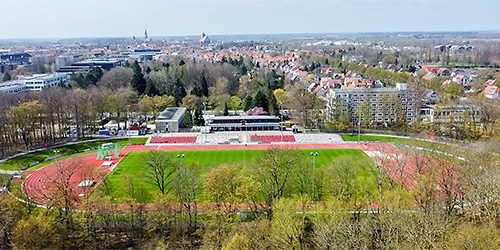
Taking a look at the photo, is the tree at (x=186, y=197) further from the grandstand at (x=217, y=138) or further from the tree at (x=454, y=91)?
the tree at (x=454, y=91)

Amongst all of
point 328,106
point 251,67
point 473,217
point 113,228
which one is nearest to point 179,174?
point 113,228

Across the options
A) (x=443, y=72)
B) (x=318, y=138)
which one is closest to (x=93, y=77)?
(x=318, y=138)

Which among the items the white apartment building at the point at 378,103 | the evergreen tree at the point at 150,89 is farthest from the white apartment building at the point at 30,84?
the white apartment building at the point at 378,103

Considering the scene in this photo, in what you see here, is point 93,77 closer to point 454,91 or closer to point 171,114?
point 171,114

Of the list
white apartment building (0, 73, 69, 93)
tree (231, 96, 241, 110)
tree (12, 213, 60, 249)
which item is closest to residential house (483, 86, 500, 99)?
tree (231, 96, 241, 110)

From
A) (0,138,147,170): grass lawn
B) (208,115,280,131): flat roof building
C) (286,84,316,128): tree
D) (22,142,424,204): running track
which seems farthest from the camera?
(286,84,316,128): tree

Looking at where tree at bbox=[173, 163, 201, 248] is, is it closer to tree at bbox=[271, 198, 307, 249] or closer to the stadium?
the stadium

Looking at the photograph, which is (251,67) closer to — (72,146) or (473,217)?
(72,146)
